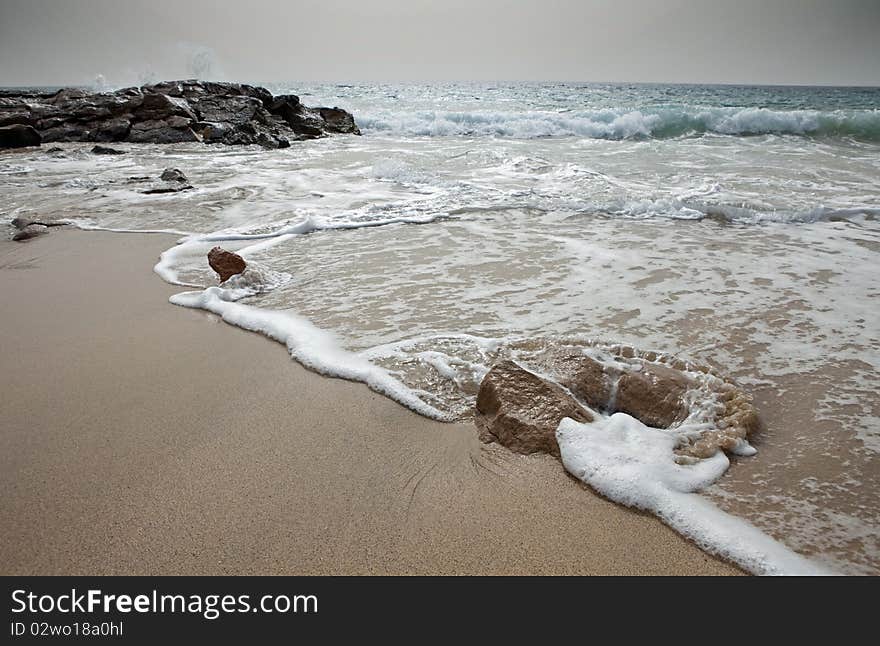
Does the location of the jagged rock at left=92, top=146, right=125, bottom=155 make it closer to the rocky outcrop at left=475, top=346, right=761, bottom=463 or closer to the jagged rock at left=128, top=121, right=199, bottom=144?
the jagged rock at left=128, top=121, right=199, bottom=144

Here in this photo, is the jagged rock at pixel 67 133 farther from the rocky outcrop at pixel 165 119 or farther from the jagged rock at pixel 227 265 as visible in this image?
the jagged rock at pixel 227 265

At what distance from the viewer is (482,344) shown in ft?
9.49

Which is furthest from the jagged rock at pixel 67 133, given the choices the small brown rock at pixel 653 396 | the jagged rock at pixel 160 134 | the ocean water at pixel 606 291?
the small brown rock at pixel 653 396

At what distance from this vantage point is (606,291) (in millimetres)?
3678

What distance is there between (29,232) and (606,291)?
5871mm

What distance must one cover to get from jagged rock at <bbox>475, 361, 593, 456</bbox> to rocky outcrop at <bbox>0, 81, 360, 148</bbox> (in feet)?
51.7

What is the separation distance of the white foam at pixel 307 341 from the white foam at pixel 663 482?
0.65m

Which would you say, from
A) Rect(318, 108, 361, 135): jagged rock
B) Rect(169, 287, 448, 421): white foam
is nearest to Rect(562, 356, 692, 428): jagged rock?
Rect(169, 287, 448, 421): white foam

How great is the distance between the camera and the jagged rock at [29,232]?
17.4ft

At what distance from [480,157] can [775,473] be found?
36.8 feet

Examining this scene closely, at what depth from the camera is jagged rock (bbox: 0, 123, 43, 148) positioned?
574 inches

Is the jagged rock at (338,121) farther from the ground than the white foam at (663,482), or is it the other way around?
the jagged rock at (338,121)
